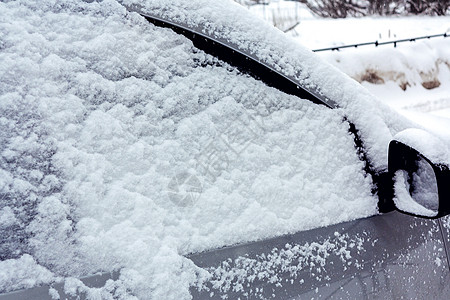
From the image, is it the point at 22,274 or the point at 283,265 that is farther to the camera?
the point at 283,265

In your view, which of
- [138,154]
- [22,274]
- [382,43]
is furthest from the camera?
[382,43]

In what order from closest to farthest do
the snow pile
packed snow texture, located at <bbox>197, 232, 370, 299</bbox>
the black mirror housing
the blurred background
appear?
the snow pile → packed snow texture, located at <bbox>197, 232, 370, 299</bbox> → the black mirror housing → the blurred background

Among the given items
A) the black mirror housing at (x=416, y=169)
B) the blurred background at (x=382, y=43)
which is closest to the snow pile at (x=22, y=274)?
the black mirror housing at (x=416, y=169)

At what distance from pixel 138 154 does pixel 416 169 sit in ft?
2.73

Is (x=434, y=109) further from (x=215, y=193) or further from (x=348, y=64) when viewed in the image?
(x=215, y=193)

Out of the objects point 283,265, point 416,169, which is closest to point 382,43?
point 416,169

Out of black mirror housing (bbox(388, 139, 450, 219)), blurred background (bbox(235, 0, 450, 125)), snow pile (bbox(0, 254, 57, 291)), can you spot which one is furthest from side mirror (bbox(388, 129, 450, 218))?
blurred background (bbox(235, 0, 450, 125))

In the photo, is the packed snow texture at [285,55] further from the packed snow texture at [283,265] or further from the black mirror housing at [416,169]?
the packed snow texture at [283,265]

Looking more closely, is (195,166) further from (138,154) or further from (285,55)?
(285,55)

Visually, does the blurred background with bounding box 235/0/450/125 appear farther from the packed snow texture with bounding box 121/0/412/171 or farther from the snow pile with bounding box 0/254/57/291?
the snow pile with bounding box 0/254/57/291

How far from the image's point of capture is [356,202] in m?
1.40

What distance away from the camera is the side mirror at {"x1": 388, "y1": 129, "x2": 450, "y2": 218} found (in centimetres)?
126

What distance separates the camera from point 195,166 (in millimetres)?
1198

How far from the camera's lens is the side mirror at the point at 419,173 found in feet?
4.12
